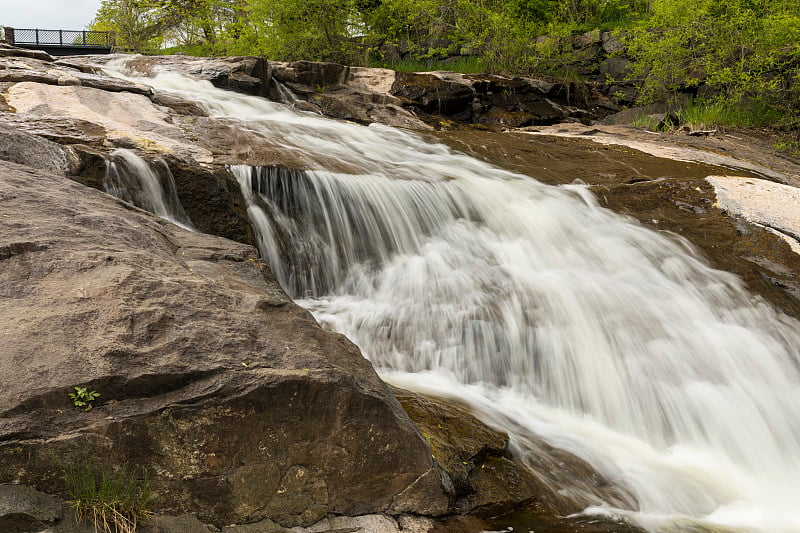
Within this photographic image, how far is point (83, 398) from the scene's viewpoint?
94.7 inches

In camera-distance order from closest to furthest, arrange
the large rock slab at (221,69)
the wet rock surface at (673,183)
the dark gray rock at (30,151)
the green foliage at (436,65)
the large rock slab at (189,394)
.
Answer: the large rock slab at (189,394) < the dark gray rock at (30,151) < the wet rock surface at (673,183) < the large rock slab at (221,69) < the green foliage at (436,65)

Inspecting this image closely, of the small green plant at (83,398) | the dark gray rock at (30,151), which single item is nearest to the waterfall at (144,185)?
the dark gray rock at (30,151)

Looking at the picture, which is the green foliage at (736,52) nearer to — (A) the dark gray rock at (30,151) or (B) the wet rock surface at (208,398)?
(B) the wet rock surface at (208,398)

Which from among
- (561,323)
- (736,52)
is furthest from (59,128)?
(736,52)

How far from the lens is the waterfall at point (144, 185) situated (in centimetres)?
543

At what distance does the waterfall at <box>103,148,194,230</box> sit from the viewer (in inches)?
214

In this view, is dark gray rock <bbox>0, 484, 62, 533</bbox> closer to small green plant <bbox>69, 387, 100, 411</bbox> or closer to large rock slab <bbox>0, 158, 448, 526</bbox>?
large rock slab <bbox>0, 158, 448, 526</bbox>

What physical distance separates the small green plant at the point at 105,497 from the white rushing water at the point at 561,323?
2230 millimetres

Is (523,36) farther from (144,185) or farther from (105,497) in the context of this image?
(105,497)

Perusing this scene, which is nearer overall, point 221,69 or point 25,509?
point 25,509

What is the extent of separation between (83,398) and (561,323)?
3.97 meters

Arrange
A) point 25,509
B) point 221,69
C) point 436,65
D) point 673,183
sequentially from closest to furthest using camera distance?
point 25,509, point 673,183, point 221,69, point 436,65

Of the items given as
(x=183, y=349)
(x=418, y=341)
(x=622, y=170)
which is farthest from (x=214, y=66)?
(x=183, y=349)

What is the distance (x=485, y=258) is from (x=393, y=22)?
1334 cm
